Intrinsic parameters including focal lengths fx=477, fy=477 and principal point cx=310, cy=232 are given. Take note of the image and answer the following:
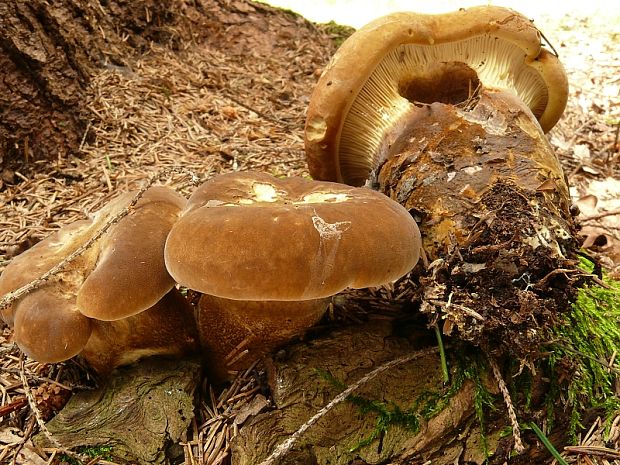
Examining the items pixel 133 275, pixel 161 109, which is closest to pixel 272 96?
pixel 161 109

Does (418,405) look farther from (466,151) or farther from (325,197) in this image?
(466,151)

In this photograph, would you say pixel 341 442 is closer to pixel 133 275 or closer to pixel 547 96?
pixel 133 275

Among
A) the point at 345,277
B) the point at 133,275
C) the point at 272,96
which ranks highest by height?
the point at 345,277

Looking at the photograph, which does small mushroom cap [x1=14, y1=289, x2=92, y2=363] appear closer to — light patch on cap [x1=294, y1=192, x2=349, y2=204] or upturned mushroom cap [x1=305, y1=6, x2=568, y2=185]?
light patch on cap [x1=294, y1=192, x2=349, y2=204]

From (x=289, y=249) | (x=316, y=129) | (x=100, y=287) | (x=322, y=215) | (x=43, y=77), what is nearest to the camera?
(x=289, y=249)

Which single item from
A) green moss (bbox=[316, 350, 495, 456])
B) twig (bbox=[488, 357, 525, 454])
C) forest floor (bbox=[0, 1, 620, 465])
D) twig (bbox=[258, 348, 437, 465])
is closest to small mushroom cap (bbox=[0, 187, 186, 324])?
forest floor (bbox=[0, 1, 620, 465])

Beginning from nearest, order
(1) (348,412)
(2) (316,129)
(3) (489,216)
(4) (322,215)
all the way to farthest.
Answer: (4) (322,215), (1) (348,412), (3) (489,216), (2) (316,129)

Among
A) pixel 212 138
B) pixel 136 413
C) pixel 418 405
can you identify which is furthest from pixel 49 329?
pixel 212 138
